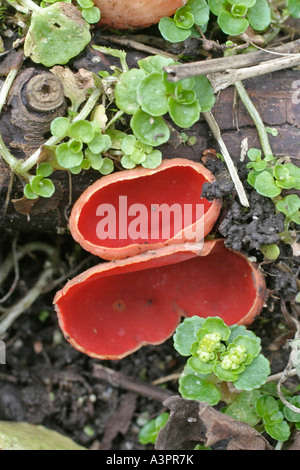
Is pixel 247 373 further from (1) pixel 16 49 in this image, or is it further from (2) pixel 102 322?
(1) pixel 16 49

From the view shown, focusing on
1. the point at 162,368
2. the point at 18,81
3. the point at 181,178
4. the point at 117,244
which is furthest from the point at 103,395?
the point at 18,81

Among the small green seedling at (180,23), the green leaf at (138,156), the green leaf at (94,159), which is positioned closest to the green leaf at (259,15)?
the small green seedling at (180,23)

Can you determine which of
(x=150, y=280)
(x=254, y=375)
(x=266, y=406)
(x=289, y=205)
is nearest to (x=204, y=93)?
(x=289, y=205)

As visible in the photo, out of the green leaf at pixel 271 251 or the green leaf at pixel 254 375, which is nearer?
the green leaf at pixel 254 375

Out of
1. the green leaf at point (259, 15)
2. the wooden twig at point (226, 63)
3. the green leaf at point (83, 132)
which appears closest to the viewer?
the wooden twig at point (226, 63)

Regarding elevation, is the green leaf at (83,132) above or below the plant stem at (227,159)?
above

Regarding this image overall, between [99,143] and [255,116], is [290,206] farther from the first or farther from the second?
[99,143]

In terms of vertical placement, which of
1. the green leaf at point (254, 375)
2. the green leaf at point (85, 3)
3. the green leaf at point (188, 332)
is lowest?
the green leaf at point (254, 375)

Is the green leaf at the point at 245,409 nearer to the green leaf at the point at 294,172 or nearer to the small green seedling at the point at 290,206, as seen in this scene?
the small green seedling at the point at 290,206

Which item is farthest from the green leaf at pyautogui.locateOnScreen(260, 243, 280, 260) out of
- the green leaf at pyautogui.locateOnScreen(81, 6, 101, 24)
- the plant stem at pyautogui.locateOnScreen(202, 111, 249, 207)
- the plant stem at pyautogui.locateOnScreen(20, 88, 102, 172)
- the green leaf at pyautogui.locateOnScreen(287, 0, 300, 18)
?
the green leaf at pyautogui.locateOnScreen(81, 6, 101, 24)
